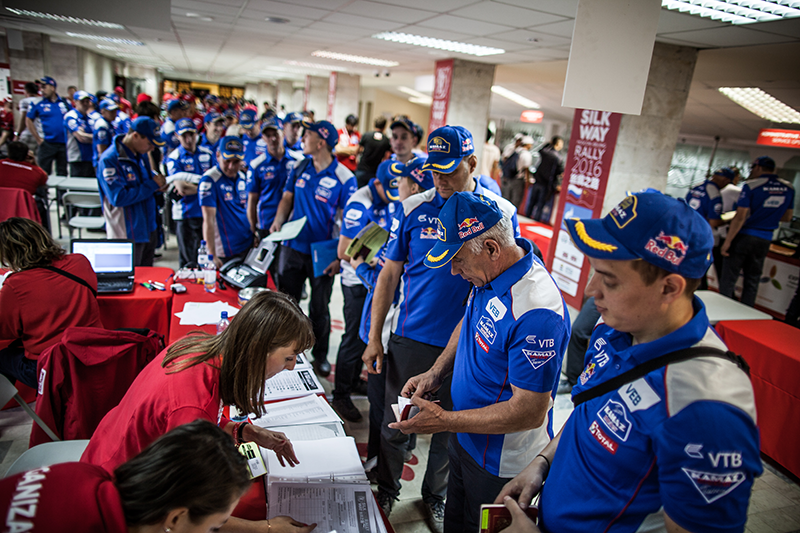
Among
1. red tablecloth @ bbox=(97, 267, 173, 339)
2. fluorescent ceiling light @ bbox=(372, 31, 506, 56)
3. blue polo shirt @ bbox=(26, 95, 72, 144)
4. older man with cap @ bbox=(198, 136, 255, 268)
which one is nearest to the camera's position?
red tablecloth @ bbox=(97, 267, 173, 339)

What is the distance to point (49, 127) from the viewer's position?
26.2 ft

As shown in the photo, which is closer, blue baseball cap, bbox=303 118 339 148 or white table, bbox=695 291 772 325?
white table, bbox=695 291 772 325

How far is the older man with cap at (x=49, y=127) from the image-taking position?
7.90 m

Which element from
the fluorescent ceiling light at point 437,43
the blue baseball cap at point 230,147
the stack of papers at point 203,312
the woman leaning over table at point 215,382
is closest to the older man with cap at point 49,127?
the fluorescent ceiling light at point 437,43

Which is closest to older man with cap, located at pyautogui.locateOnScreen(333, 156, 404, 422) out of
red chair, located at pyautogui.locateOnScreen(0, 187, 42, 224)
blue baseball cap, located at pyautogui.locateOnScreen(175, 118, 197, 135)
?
blue baseball cap, located at pyautogui.locateOnScreen(175, 118, 197, 135)

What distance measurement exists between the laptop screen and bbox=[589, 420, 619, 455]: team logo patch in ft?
9.98

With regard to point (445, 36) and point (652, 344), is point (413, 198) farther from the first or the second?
point (445, 36)

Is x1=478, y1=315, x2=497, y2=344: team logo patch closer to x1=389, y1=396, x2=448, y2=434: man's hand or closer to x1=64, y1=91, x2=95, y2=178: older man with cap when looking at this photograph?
x1=389, y1=396, x2=448, y2=434: man's hand

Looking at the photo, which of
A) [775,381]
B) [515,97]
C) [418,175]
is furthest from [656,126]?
[515,97]

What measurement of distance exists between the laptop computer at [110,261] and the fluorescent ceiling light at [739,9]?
3.98 metres

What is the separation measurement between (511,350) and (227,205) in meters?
3.16

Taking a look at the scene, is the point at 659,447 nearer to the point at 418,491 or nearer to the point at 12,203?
the point at 418,491

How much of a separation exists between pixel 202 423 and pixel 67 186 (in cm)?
600

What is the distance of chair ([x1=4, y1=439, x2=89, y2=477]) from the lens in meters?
1.69
